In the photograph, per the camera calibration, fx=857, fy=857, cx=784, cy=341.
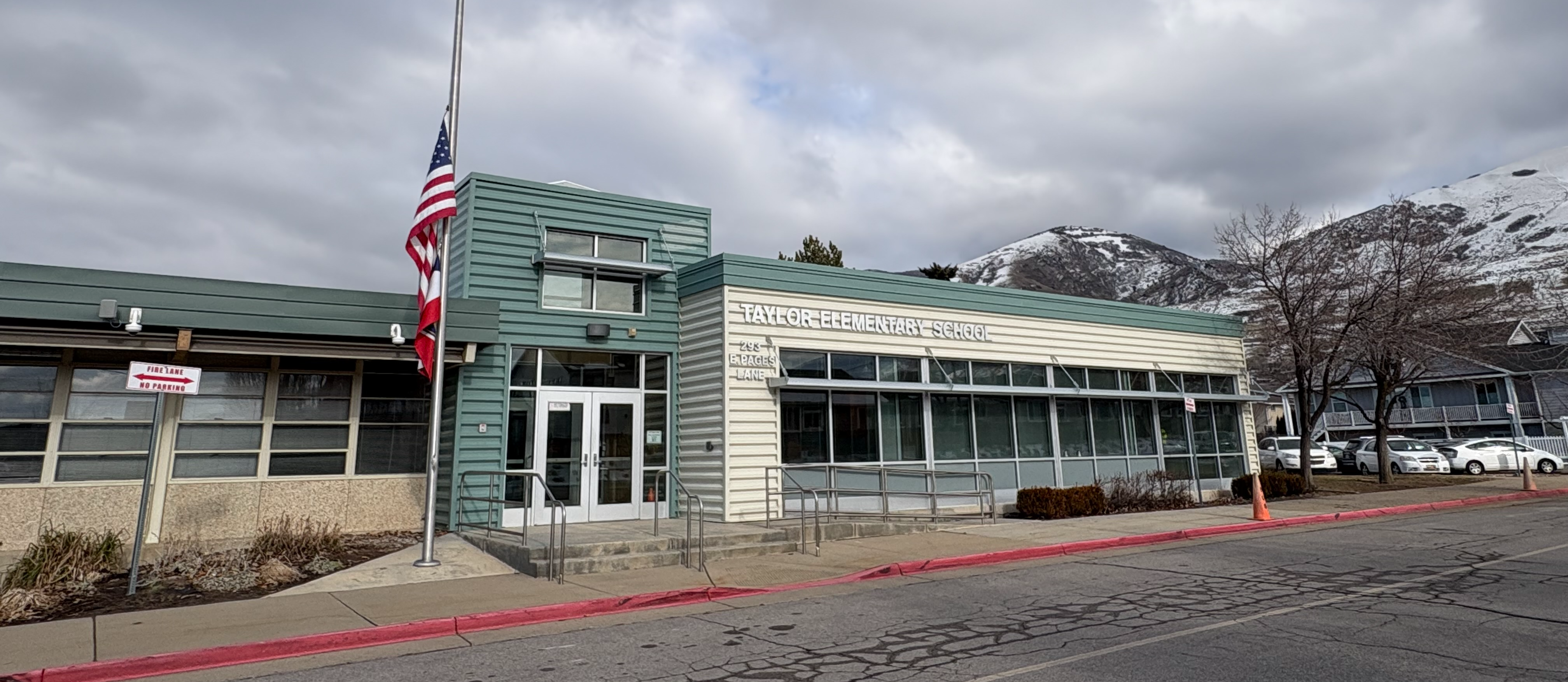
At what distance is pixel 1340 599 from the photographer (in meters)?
8.00

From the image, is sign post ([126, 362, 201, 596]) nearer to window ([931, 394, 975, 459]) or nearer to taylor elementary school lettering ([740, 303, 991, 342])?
taylor elementary school lettering ([740, 303, 991, 342])

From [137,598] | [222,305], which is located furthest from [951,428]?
[137,598]

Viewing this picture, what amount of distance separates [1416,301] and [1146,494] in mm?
10596

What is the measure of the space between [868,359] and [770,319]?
2344 mm

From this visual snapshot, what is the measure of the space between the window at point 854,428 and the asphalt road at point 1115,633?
221 inches

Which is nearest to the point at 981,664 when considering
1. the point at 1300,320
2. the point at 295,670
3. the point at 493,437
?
the point at 295,670

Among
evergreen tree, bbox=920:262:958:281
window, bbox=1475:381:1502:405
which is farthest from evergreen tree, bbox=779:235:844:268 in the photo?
window, bbox=1475:381:1502:405

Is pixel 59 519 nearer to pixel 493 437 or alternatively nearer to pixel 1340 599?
pixel 493 437

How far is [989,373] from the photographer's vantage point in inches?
722

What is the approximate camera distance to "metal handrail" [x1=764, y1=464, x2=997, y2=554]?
47.6ft

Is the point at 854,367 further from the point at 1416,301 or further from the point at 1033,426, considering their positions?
the point at 1416,301

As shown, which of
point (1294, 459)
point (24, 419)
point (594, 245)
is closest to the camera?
point (24, 419)

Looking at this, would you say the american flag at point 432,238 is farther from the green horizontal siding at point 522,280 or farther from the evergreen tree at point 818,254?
the evergreen tree at point 818,254

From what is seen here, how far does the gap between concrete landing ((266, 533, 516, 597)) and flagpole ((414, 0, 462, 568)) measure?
154 millimetres
